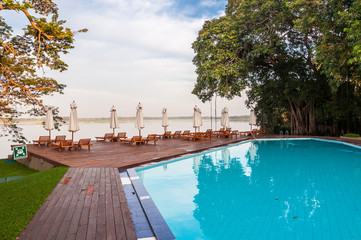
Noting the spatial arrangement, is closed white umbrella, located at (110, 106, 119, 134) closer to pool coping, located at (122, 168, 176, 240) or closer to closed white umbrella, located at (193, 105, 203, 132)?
closed white umbrella, located at (193, 105, 203, 132)

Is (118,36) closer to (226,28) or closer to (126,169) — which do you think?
(226,28)

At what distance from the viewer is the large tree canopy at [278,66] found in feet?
42.2

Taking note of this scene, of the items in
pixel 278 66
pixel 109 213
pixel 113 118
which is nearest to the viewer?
pixel 109 213

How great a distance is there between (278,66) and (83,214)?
16.5m

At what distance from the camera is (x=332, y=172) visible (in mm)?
6250

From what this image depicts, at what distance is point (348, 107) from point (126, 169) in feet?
50.1

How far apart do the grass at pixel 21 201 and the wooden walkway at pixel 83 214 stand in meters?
0.10

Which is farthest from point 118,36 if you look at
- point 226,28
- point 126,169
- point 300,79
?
point 300,79

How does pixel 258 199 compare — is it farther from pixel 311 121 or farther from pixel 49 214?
pixel 311 121

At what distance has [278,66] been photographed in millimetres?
15672

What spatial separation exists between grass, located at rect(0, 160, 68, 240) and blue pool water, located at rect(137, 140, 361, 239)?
198 centimetres

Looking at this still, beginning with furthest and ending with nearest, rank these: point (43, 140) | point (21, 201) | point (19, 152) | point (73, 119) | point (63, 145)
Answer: point (43, 140), point (73, 119), point (63, 145), point (19, 152), point (21, 201)

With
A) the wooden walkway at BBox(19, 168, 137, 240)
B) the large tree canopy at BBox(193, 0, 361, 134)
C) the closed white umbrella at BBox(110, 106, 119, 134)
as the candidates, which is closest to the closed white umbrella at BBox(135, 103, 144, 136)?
the closed white umbrella at BBox(110, 106, 119, 134)

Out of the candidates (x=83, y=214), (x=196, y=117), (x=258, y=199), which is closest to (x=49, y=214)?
(x=83, y=214)
